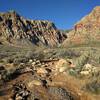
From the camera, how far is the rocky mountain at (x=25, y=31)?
81.9 m

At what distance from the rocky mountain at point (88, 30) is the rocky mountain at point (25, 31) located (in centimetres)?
2653

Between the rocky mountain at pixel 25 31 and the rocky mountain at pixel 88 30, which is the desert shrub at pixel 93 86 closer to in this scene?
the rocky mountain at pixel 88 30

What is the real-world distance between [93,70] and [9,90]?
5629 mm

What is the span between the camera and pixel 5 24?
8425cm

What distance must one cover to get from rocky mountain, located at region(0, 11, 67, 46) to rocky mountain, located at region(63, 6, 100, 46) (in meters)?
26.5

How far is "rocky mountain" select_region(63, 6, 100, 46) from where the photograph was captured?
5159cm

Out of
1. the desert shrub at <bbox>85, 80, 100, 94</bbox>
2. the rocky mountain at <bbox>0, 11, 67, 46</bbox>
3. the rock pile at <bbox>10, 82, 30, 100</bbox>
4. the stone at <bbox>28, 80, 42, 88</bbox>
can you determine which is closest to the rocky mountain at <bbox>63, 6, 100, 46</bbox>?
the rocky mountain at <bbox>0, 11, 67, 46</bbox>

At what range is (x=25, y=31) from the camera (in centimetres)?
9088

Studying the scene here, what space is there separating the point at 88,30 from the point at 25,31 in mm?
40823

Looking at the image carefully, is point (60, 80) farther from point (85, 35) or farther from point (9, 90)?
point (85, 35)

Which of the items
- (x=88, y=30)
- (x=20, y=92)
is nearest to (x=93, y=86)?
(x=20, y=92)

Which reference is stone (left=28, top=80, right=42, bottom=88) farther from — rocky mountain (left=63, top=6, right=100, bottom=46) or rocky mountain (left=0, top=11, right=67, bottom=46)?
rocky mountain (left=0, top=11, right=67, bottom=46)

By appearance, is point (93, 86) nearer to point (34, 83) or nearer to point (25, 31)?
point (34, 83)

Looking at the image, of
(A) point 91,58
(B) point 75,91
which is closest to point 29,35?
(A) point 91,58
